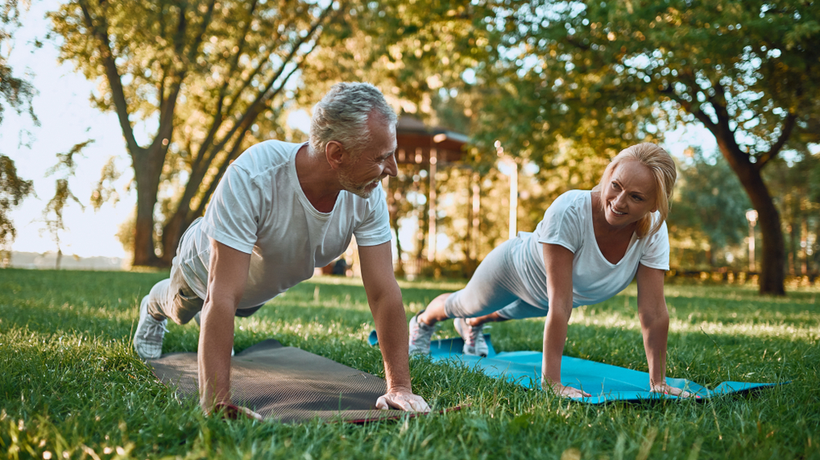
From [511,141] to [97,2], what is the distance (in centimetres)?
1077

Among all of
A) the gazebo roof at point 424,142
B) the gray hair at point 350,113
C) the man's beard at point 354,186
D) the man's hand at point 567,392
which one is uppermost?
the gazebo roof at point 424,142

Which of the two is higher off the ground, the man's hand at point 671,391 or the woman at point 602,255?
the woman at point 602,255

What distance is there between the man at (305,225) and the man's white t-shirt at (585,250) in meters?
0.90

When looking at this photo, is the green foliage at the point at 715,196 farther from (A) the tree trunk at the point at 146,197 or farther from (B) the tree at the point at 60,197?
(B) the tree at the point at 60,197

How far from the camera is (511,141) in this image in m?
11.9

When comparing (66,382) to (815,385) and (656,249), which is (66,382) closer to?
(656,249)

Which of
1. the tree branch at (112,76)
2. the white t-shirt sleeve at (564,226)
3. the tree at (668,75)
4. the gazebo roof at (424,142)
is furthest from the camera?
the gazebo roof at (424,142)

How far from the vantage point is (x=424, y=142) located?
64.3 ft

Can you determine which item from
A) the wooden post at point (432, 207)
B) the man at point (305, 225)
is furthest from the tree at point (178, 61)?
the man at point (305, 225)

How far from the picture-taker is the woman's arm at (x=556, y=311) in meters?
2.79

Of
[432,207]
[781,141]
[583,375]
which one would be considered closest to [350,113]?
[583,375]

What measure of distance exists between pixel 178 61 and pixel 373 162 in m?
13.9

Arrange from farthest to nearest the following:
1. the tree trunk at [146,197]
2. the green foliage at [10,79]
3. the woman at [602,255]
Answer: the tree trunk at [146,197] < the green foliage at [10,79] < the woman at [602,255]

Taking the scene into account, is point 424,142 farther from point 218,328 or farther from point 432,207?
point 218,328
